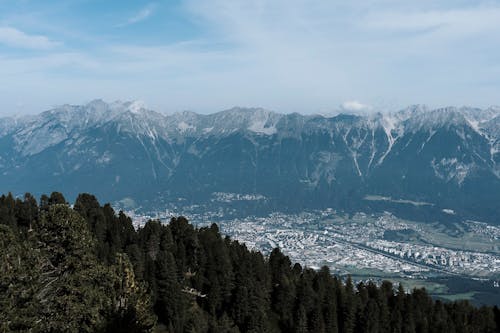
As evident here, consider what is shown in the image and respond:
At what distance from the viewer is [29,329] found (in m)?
28.5

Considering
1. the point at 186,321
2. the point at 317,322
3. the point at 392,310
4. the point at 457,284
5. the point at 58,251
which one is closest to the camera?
the point at 58,251

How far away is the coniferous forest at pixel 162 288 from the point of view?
30.0 meters

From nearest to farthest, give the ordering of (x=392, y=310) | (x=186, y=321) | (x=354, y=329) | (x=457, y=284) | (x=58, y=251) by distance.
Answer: (x=58, y=251), (x=186, y=321), (x=354, y=329), (x=392, y=310), (x=457, y=284)

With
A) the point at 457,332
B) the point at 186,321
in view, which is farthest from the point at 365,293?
the point at 186,321

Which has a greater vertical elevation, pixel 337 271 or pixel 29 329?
pixel 29 329

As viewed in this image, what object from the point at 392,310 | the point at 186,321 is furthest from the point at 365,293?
the point at 186,321

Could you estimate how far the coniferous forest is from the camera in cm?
2997

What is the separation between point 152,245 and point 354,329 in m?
28.8

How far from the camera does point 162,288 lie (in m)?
57.3

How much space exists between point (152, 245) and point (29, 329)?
44.0 metres

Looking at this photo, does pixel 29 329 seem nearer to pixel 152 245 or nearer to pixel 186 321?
pixel 186 321

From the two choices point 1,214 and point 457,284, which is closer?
point 1,214

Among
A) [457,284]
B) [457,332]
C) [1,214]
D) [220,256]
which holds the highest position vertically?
[1,214]

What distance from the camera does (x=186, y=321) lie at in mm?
55656
